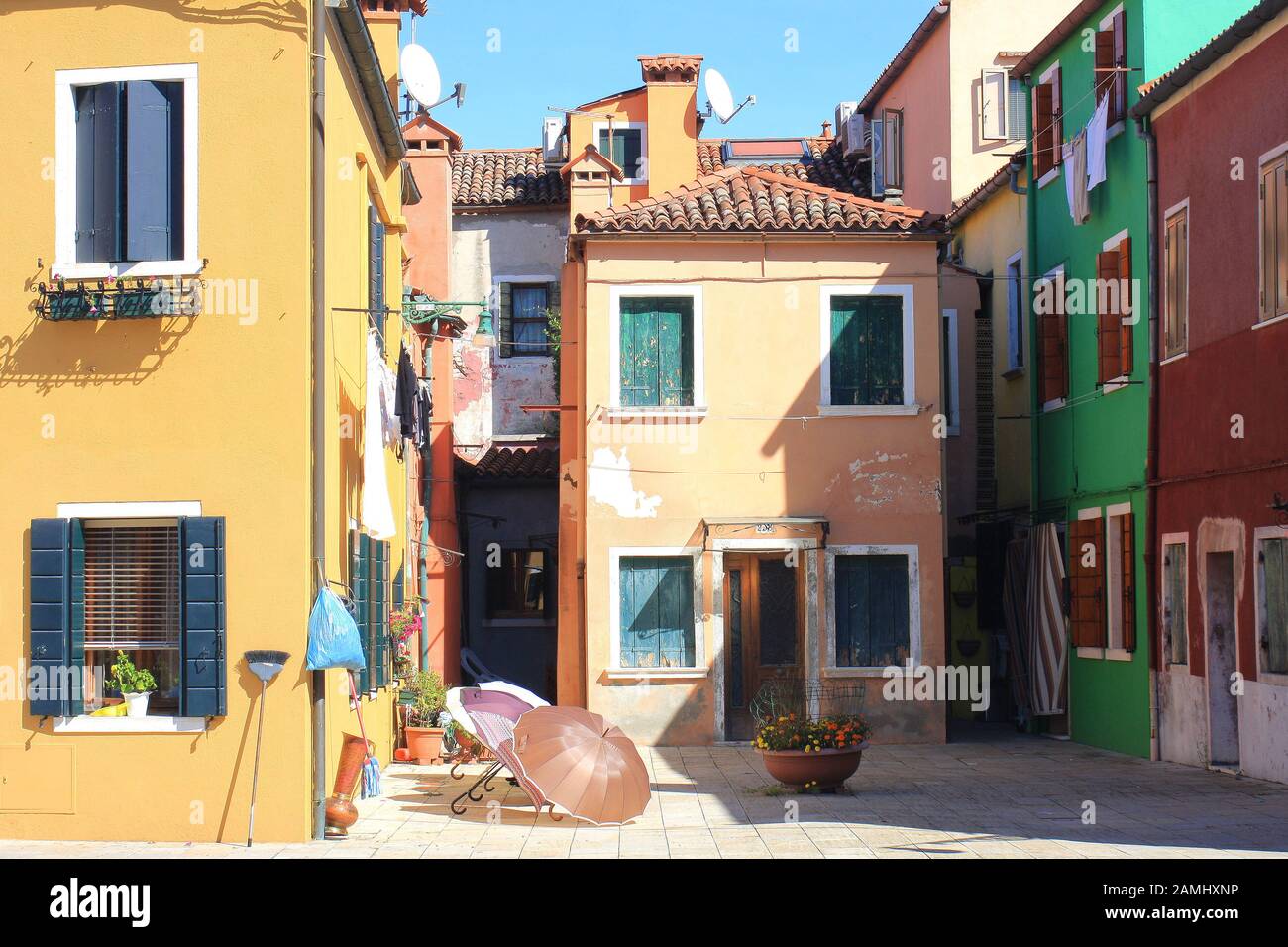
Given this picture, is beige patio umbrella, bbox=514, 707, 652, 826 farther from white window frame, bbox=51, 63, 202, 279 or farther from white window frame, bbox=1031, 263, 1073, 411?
white window frame, bbox=1031, 263, 1073, 411

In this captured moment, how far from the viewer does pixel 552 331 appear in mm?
25688

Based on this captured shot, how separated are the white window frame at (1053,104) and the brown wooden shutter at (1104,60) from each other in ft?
4.83

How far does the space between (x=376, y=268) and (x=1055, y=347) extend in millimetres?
9026

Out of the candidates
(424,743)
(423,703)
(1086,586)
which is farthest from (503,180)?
(1086,586)

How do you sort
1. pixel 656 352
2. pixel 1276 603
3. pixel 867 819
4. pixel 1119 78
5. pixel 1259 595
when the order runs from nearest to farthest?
pixel 867 819 < pixel 1276 603 < pixel 1259 595 < pixel 1119 78 < pixel 656 352

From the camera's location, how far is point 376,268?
15.9 meters

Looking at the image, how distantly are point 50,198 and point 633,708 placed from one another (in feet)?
31.1

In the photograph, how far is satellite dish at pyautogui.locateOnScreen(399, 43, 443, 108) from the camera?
1980cm

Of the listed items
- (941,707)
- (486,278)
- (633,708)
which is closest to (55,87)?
(633,708)

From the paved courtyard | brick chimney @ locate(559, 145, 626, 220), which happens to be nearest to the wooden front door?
the paved courtyard

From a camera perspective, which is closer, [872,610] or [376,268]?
[376,268]

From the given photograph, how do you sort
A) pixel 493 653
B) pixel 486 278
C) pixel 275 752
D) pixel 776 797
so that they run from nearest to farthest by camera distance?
pixel 275 752, pixel 776 797, pixel 493 653, pixel 486 278

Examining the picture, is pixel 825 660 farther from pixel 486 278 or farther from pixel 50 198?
pixel 486 278

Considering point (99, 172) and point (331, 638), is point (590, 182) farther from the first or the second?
point (331, 638)
